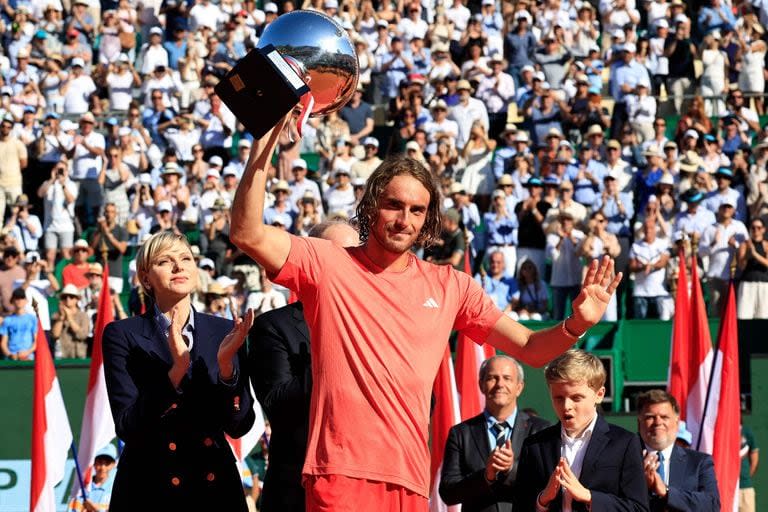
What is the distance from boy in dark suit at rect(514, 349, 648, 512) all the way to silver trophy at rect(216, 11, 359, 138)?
140cm

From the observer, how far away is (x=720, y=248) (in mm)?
15719

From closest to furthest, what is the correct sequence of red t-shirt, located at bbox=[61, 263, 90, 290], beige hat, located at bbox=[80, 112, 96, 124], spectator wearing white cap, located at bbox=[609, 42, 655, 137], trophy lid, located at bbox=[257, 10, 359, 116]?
trophy lid, located at bbox=[257, 10, 359, 116] < red t-shirt, located at bbox=[61, 263, 90, 290] < beige hat, located at bbox=[80, 112, 96, 124] < spectator wearing white cap, located at bbox=[609, 42, 655, 137]

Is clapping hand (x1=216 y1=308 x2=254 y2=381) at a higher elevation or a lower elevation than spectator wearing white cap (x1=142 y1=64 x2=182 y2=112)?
lower

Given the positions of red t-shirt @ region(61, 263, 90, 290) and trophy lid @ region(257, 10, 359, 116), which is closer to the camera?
trophy lid @ region(257, 10, 359, 116)

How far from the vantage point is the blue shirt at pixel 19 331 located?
564 inches

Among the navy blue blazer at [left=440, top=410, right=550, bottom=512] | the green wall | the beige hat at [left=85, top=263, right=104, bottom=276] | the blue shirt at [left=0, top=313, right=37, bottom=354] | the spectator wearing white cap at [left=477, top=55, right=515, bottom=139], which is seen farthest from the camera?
the spectator wearing white cap at [left=477, top=55, right=515, bottom=139]

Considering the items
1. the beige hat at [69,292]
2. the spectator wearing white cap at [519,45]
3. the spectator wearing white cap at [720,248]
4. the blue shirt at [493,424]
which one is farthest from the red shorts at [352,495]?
the spectator wearing white cap at [519,45]

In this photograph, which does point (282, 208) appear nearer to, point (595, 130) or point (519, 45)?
point (595, 130)

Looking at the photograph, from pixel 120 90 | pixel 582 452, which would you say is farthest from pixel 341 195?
pixel 582 452

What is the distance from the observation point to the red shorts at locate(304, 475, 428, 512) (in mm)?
4176

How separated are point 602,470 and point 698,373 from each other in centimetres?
574

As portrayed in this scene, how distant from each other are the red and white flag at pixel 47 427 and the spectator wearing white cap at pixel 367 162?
765 cm

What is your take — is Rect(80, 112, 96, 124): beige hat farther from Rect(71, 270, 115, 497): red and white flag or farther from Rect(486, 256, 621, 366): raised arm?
Rect(486, 256, 621, 366): raised arm

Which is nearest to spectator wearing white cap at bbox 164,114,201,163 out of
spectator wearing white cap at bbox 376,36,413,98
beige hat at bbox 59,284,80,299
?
spectator wearing white cap at bbox 376,36,413,98
